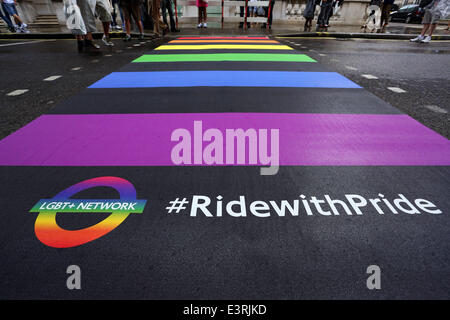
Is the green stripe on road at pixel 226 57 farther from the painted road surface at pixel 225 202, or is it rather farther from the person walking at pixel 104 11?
the painted road surface at pixel 225 202

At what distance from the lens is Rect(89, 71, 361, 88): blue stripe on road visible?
3.72 m

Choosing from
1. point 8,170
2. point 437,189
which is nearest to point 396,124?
point 437,189

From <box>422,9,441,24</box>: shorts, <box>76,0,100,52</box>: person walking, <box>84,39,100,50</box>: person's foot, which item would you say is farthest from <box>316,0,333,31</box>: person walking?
<box>84,39,100,50</box>: person's foot

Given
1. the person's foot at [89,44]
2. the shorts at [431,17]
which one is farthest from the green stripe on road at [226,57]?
the shorts at [431,17]

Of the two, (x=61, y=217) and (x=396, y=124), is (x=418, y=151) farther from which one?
(x=61, y=217)

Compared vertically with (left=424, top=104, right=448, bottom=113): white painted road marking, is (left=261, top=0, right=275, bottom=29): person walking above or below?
above

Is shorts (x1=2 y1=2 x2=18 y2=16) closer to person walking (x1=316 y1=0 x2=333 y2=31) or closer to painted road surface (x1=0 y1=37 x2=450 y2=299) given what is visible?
painted road surface (x1=0 y1=37 x2=450 y2=299)

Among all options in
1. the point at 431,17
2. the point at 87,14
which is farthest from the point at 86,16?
the point at 431,17

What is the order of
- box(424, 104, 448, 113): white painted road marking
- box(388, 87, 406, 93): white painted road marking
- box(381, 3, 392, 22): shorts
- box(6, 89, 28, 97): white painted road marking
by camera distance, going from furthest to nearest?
box(381, 3, 392, 22): shorts
box(388, 87, 406, 93): white painted road marking
box(6, 89, 28, 97): white painted road marking
box(424, 104, 448, 113): white painted road marking

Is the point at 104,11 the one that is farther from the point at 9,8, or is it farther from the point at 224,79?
the point at 9,8

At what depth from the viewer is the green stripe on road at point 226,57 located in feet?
18.1

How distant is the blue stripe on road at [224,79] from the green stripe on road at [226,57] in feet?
4.16

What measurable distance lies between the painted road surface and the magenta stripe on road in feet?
0.05
